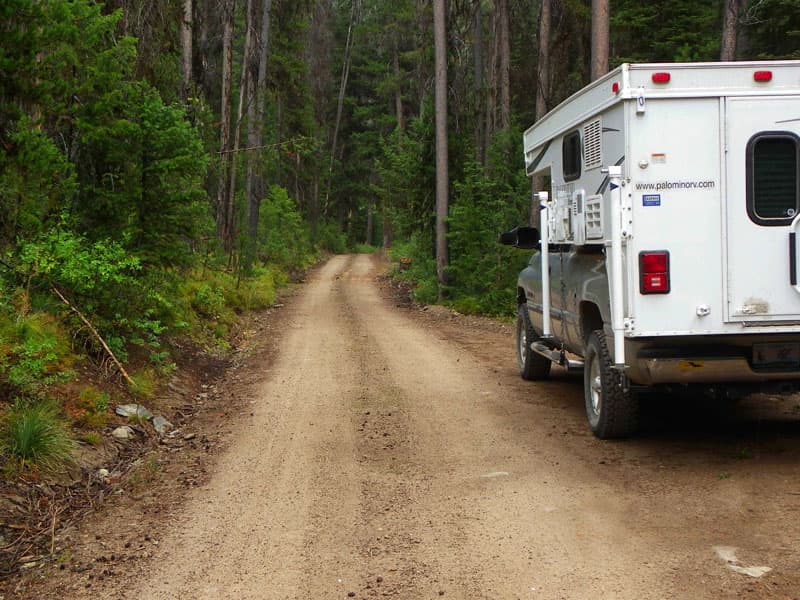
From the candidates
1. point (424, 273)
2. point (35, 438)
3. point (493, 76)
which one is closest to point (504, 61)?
point (493, 76)

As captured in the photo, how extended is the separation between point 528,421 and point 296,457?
265 centimetres

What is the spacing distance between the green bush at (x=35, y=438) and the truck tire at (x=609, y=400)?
462 cm

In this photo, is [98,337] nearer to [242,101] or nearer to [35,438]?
[35,438]

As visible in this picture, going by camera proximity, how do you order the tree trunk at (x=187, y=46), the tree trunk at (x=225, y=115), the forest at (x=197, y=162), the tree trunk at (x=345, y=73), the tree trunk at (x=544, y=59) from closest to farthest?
the forest at (x=197, y=162)
the tree trunk at (x=187, y=46)
the tree trunk at (x=225, y=115)
the tree trunk at (x=544, y=59)
the tree trunk at (x=345, y=73)

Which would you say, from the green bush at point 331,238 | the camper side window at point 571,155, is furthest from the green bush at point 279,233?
the camper side window at point 571,155

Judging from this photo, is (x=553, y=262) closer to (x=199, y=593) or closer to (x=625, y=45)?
(x=199, y=593)

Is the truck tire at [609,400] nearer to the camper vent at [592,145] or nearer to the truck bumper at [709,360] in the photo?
the truck bumper at [709,360]

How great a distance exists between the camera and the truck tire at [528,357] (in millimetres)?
11312

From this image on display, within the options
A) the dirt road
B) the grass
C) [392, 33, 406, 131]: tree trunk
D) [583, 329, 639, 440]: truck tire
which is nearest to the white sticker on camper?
[583, 329, 639, 440]: truck tire

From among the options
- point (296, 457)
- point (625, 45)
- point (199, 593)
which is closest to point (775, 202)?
point (296, 457)

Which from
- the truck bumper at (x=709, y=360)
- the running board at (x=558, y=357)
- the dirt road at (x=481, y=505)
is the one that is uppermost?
the truck bumper at (x=709, y=360)

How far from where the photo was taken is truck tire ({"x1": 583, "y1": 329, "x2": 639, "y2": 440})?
7590 millimetres

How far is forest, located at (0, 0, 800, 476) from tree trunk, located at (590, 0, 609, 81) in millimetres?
37

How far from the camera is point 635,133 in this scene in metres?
6.71
